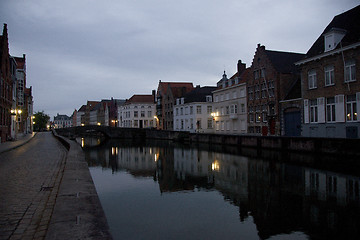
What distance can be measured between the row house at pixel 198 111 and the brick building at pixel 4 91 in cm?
2963

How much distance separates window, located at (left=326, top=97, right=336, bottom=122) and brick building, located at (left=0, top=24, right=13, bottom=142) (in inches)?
1153

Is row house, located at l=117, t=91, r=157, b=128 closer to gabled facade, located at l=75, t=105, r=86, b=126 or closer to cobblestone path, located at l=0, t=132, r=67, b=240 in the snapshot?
cobblestone path, located at l=0, t=132, r=67, b=240

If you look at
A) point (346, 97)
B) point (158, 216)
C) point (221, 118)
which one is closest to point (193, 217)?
point (158, 216)

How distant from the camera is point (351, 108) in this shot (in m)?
22.5

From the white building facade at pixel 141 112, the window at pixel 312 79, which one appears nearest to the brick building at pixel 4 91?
the window at pixel 312 79

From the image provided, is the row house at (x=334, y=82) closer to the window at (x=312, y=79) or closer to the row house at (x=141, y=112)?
the window at (x=312, y=79)

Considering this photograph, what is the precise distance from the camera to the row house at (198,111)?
51.8m

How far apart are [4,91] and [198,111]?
31.8 meters

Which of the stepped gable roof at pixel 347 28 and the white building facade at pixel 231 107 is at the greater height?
the stepped gable roof at pixel 347 28

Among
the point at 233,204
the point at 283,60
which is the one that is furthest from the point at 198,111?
the point at 233,204

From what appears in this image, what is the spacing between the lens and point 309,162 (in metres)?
18.3

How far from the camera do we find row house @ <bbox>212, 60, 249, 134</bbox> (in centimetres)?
4172

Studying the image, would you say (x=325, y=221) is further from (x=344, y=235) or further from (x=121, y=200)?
(x=121, y=200)

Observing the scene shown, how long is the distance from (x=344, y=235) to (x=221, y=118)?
135ft
